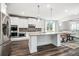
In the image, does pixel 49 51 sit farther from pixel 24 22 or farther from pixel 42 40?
pixel 24 22

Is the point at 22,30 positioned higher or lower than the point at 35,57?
higher

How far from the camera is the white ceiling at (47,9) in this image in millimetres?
1821

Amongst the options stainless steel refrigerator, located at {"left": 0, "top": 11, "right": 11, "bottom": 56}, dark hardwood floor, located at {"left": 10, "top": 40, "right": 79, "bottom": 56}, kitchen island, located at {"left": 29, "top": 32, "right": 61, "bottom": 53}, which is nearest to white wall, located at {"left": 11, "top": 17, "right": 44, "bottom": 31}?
stainless steel refrigerator, located at {"left": 0, "top": 11, "right": 11, "bottom": 56}

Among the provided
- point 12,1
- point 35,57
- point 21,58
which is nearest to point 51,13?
point 12,1

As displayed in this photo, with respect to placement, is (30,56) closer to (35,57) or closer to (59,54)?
(35,57)

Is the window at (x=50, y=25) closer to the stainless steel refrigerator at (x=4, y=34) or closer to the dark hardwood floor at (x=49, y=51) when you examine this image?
the dark hardwood floor at (x=49, y=51)

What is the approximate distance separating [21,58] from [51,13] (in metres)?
1.25

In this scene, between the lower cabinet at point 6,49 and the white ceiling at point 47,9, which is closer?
the lower cabinet at point 6,49

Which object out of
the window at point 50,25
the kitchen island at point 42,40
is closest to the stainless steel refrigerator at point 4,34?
the kitchen island at point 42,40

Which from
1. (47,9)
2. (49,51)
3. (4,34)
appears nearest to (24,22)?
(4,34)

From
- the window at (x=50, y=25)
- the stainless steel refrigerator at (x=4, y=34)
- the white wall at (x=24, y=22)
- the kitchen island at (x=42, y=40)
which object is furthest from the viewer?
the kitchen island at (x=42, y=40)

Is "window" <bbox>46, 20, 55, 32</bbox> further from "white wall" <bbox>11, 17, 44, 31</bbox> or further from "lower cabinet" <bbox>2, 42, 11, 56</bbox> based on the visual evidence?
"lower cabinet" <bbox>2, 42, 11, 56</bbox>

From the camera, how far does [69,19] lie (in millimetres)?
1959

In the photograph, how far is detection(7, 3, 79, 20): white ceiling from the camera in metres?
1.82
